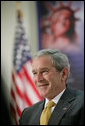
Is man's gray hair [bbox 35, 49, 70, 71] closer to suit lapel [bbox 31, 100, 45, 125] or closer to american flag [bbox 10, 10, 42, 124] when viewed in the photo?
suit lapel [bbox 31, 100, 45, 125]

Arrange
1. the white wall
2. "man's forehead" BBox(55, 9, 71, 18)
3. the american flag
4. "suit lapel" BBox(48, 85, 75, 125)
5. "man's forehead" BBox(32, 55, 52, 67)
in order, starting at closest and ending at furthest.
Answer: "suit lapel" BBox(48, 85, 75, 125)
"man's forehead" BBox(32, 55, 52, 67)
"man's forehead" BBox(55, 9, 71, 18)
the american flag
the white wall

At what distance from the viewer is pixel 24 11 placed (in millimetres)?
3648

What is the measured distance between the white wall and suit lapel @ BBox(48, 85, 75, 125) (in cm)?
222

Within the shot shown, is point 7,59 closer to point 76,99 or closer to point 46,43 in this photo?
point 46,43

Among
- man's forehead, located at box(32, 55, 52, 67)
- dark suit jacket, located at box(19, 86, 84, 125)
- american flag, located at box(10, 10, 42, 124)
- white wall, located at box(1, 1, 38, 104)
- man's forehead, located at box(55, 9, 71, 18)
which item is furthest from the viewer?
white wall, located at box(1, 1, 38, 104)

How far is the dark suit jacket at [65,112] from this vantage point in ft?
3.81

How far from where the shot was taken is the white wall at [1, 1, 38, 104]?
3.60m

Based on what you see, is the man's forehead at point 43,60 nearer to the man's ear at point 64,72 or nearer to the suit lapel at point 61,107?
the man's ear at point 64,72

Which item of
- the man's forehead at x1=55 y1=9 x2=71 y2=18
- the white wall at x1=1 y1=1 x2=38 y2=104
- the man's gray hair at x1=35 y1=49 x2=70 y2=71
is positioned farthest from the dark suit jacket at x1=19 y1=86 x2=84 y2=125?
the white wall at x1=1 y1=1 x2=38 y2=104

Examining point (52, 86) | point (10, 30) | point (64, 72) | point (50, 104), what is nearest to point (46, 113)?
point (50, 104)

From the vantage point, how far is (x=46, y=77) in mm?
1404

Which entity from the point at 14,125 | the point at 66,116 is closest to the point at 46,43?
the point at 14,125

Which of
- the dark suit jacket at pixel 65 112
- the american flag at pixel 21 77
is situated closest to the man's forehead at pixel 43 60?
the dark suit jacket at pixel 65 112

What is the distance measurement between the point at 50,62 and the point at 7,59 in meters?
2.48
